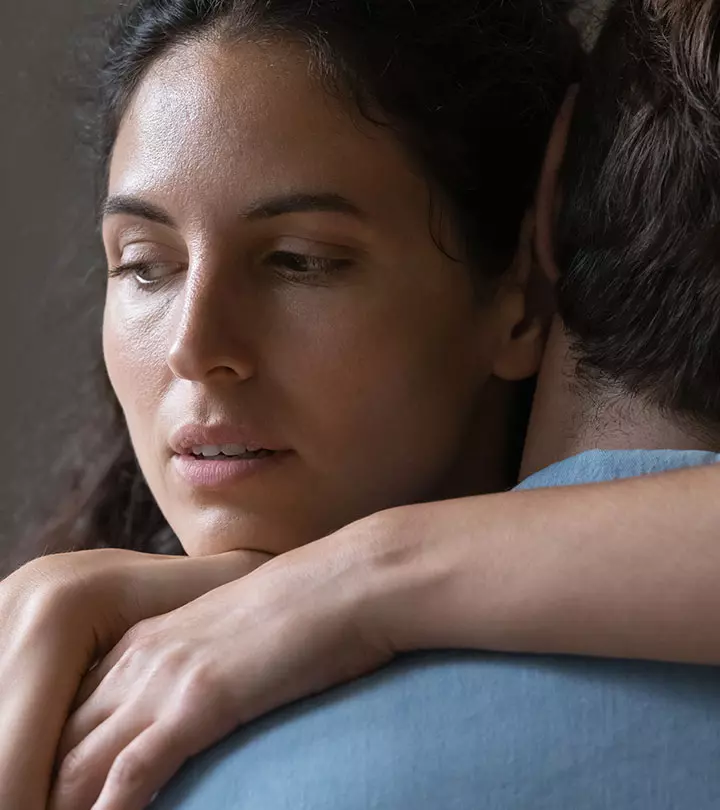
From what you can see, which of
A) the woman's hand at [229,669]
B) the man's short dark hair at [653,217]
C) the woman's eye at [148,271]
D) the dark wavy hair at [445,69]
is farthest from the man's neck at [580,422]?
the woman's eye at [148,271]

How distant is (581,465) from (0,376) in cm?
118

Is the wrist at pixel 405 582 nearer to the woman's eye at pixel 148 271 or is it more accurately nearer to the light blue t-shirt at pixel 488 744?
the light blue t-shirt at pixel 488 744

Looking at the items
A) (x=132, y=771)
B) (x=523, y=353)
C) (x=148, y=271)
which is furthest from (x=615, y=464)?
(x=148, y=271)

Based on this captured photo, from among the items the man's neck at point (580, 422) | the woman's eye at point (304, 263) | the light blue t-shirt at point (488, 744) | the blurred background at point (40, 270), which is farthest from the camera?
the blurred background at point (40, 270)

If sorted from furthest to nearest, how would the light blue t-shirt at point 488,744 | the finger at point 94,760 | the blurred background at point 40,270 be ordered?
the blurred background at point 40,270
the finger at point 94,760
the light blue t-shirt at point 488,744

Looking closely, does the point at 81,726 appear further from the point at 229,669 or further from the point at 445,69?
the point at 445,69

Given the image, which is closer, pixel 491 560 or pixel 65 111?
pixel 491 560

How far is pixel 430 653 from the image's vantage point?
28.7 inches

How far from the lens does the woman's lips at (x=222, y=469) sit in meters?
1.00

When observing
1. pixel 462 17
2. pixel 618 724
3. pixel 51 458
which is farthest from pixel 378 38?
pixel 51 458

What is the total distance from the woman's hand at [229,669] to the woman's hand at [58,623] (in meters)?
0.03

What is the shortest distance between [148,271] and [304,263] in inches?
6.9

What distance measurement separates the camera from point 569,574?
684 mm

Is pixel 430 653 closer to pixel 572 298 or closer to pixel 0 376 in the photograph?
pixel 572 298
